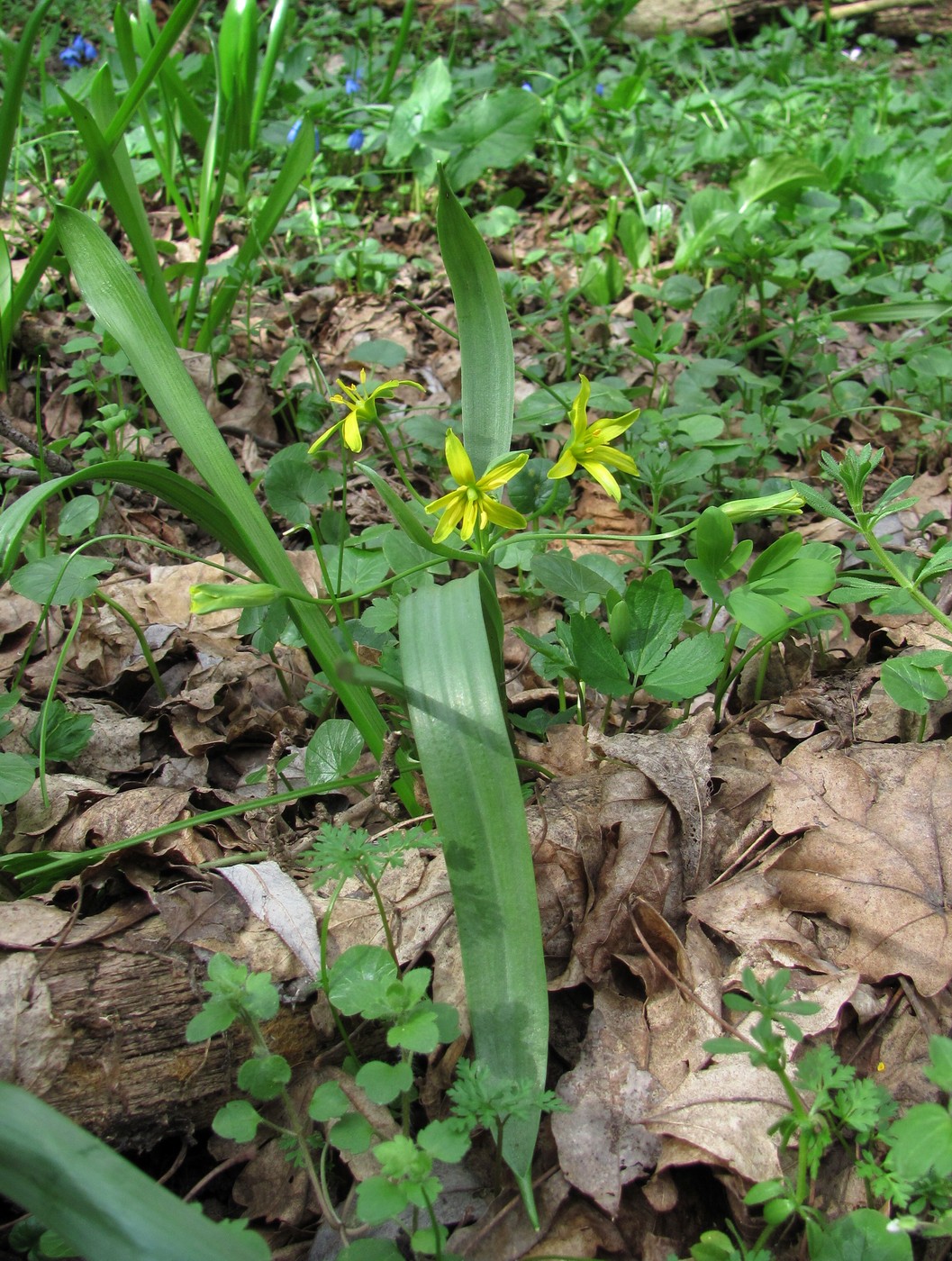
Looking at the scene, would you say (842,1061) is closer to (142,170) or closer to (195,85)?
(142,170)

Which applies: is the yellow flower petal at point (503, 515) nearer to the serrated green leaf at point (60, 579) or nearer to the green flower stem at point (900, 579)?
the green flower stem at point (900, 579)

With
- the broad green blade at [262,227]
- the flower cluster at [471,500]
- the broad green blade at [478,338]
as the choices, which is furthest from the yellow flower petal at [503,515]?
the broad green blade at [262,227]

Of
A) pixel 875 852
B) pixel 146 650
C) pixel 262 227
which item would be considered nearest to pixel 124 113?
pixel 262 227

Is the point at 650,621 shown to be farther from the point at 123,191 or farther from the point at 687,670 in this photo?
the point at 123,191

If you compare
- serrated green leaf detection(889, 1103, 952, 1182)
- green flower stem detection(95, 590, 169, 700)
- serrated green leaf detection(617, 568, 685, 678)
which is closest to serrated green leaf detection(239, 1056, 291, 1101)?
serrated green leaf detection(889, 1103, 952, 1182)

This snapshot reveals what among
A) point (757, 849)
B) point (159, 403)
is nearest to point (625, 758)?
point (757, 849)
